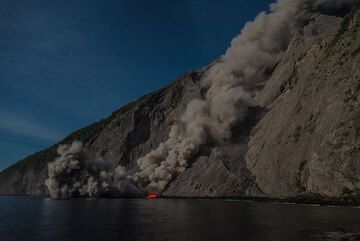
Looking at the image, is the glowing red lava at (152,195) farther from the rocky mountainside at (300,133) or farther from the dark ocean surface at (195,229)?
the dark ocean surface at (195,229)

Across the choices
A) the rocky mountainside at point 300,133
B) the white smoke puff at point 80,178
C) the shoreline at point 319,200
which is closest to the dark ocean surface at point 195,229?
the shoreline at point 319,200

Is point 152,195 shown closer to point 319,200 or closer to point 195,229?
point 319,200

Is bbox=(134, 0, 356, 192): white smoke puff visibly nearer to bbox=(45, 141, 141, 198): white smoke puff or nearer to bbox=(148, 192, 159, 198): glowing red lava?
bbox=(148, 192, 159, 198): glowing red lava

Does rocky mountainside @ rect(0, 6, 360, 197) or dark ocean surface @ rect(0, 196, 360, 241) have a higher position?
rocky mountainside @ rect(0, 6, 360, 197)

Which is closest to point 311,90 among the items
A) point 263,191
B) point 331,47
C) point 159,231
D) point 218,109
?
point 331,47

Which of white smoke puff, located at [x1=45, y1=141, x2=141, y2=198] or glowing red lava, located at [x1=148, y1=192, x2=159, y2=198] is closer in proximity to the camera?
white smoke puff, located at [x1=45, y1=141, x2=141, y2=198]

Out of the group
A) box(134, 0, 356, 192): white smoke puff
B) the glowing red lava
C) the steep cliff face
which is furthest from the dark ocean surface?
box(134, 0, 356, 192): white smoke puff

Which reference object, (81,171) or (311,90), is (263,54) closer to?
(311,90)
